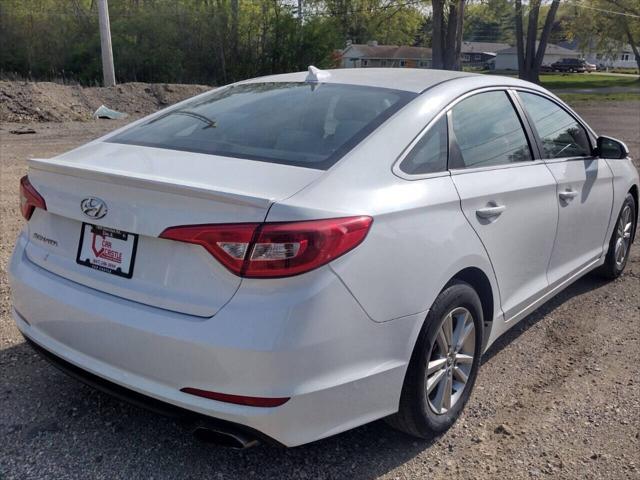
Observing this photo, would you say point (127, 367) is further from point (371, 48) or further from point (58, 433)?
point (371, 48)

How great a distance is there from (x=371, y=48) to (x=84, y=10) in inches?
1605

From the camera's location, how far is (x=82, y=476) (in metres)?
2.68

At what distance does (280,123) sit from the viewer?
10.2 ft

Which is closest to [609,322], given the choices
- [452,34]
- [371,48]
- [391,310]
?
[391,310]

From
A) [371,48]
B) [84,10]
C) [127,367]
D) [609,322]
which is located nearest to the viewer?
[127,367]

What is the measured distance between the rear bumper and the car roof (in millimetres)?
1358

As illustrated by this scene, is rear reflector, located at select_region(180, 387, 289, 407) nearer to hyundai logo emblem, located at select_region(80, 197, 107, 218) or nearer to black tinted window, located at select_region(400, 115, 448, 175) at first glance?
hyundai logo emblem, located at select_region(80, 197, 107, 218)

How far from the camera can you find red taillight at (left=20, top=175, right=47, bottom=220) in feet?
9.34

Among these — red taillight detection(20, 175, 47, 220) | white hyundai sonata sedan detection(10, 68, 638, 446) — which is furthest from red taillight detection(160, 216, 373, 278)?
red taillight detection(20, 175, 47, 220)

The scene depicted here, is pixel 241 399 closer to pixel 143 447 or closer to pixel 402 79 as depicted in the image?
pixel 143 447

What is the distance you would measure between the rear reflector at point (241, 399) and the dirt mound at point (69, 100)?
16.7m

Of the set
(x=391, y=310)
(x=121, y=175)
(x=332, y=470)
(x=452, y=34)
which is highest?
(x=452, y=34)

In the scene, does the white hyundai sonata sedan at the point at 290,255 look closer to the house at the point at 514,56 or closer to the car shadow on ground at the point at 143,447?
the car shadow on ground at the point at 143,447

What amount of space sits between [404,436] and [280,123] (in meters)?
1.60
